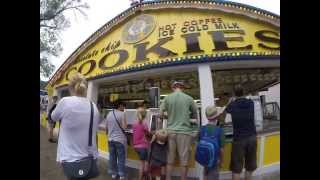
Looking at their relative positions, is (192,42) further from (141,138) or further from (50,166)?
(50,166)

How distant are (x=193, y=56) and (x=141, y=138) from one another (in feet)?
2.23

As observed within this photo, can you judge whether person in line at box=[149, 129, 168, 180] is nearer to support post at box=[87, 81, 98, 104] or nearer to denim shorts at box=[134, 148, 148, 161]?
denim shorts at box=[134, 148, 148, 161]

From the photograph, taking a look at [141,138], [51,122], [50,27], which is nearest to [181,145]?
[141,138]

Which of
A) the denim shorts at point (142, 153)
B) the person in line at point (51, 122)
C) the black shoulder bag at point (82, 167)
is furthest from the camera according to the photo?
the denim shorts at point (142, 153)

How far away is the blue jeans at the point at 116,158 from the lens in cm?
307

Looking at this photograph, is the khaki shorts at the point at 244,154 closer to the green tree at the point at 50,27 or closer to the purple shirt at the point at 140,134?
the purple shirt at the point at 140,134

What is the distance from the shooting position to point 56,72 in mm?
3141

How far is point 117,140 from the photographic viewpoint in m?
3.07

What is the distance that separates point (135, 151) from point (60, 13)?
116 centimetres

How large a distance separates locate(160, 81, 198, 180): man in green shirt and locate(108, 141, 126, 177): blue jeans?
379 millimetres

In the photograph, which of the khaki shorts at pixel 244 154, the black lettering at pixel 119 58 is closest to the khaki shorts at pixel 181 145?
the khaki shorts at pixel 244 154

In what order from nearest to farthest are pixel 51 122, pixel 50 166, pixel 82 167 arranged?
pixel 82 167
pixel 51 122
pixel 50 166

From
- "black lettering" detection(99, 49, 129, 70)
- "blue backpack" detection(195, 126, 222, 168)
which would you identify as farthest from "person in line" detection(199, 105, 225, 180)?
"black lettering" detection(99, 49, 129, 70)
